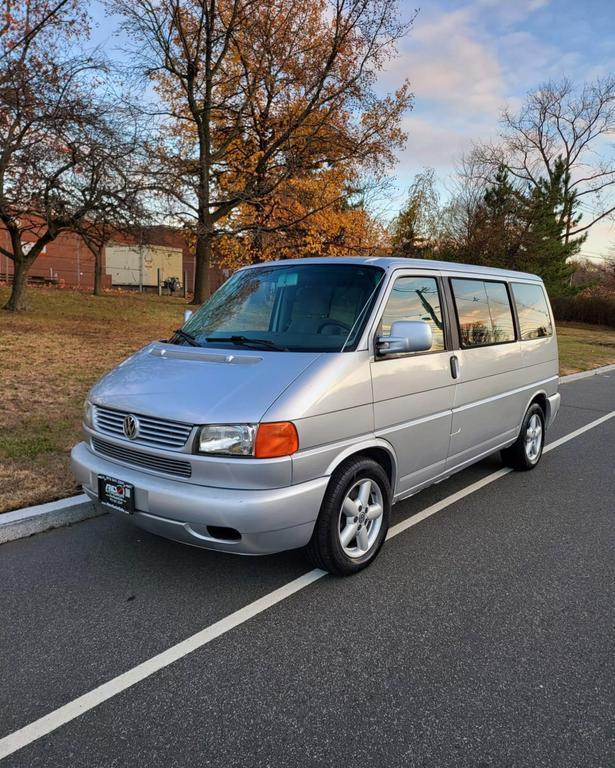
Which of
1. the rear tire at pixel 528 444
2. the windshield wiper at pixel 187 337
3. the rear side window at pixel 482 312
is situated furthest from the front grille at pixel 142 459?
the rear tire at pixel 528 444

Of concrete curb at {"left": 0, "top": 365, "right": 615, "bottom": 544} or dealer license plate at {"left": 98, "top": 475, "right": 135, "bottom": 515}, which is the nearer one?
dealer license plate at {"left": 98, "top": 475, "right": 135, "bottom": 515}

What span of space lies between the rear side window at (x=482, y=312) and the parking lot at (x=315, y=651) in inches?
61.5

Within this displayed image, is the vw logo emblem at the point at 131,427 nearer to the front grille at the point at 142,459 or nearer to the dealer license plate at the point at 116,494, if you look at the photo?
the front grille at the point at 142,459

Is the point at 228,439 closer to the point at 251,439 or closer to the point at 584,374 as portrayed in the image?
the point at 251,439

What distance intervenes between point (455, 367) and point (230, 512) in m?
2.22

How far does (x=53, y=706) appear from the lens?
238 cm

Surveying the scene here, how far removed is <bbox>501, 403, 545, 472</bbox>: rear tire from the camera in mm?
5730

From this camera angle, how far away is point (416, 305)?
13.3ft

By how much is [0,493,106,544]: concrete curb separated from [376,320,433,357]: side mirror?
257 cm

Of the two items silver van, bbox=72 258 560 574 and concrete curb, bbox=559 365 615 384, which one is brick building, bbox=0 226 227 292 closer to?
concrete curb, bbox=559 365 615 384

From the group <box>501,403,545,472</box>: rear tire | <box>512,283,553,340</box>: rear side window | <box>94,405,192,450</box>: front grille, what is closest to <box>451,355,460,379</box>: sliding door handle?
<box>512,283,553,340</box>: rear side window

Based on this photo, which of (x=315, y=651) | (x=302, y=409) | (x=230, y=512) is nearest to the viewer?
(x=315, y=651)

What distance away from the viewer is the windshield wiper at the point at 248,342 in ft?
11.9

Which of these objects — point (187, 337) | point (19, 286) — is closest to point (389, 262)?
point (187, 337)
